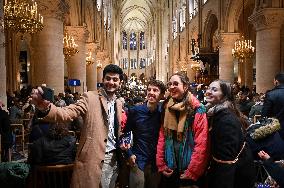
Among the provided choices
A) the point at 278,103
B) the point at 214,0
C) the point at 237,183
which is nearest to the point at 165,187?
the point at 237,183

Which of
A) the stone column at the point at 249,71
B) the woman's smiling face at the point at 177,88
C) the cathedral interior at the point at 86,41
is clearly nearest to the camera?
the woman's smiling face at the point at 177,88

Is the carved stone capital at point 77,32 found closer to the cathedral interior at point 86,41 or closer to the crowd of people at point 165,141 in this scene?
the cathedral interior at point 86,41

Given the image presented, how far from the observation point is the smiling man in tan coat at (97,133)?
326cm

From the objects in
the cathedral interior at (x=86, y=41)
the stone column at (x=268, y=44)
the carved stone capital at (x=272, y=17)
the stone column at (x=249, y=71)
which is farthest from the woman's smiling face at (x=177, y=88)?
the stone column at (x=249, y=71)

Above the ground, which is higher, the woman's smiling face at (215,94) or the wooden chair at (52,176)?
the woman's smiling face at (215,94)

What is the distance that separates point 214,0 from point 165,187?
74.5 feet

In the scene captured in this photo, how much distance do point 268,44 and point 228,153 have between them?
13.0 m

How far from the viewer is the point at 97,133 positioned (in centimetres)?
329

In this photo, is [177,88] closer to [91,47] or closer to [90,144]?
[90,144]

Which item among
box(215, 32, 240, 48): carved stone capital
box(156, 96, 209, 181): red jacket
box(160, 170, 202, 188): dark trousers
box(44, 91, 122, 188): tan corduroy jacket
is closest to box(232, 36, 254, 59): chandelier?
box(215, 32, 240, 48): carved stone capital

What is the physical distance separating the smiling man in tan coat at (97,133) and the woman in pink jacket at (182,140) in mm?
485

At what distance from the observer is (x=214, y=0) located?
2455 centimetres

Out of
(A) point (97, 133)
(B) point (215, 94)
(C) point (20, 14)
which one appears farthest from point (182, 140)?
(C) point (20, 14)

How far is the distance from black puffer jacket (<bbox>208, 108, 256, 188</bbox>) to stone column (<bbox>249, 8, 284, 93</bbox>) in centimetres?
1279
